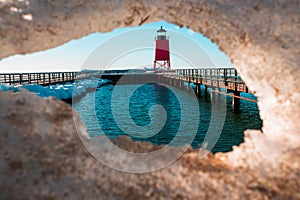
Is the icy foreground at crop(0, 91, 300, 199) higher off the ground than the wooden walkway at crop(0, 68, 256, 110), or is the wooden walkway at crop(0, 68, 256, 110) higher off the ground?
the wooden walkway at crop(0, 68, 256, 110)

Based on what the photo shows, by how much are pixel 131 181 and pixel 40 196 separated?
2.72 feet

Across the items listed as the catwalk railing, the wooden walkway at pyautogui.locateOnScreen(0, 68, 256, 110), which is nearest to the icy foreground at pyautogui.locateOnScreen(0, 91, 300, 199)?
the wooden walkway at pyautogui.locateOnScreen(0, 68, 256, 110)

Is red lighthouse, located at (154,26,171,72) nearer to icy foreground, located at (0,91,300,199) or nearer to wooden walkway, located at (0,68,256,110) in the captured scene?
wooden walkway, located at (0,68,256,110)

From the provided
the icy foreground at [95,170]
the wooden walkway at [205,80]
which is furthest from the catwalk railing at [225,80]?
the icy foreground at [95,170]

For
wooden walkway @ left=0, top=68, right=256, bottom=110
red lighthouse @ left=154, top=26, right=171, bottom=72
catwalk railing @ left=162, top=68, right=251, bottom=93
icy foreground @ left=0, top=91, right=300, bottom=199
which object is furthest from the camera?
red lighthouse @ left=154, top=26, right=171, bottom=72

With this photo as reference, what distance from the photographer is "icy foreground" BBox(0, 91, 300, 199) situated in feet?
7.18

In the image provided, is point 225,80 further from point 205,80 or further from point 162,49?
point 162,49

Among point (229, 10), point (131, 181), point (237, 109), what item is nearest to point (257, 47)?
point (229, 10)

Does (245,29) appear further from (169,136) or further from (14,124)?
(169,136)

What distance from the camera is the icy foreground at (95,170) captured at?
7.18ft

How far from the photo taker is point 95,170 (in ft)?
7.95

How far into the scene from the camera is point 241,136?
12859 millimetres

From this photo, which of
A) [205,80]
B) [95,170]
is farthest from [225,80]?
[95,170]

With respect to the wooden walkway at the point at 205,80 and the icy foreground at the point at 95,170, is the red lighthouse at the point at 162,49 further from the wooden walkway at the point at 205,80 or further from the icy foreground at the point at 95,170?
the icy foreground at the point at 95,170
